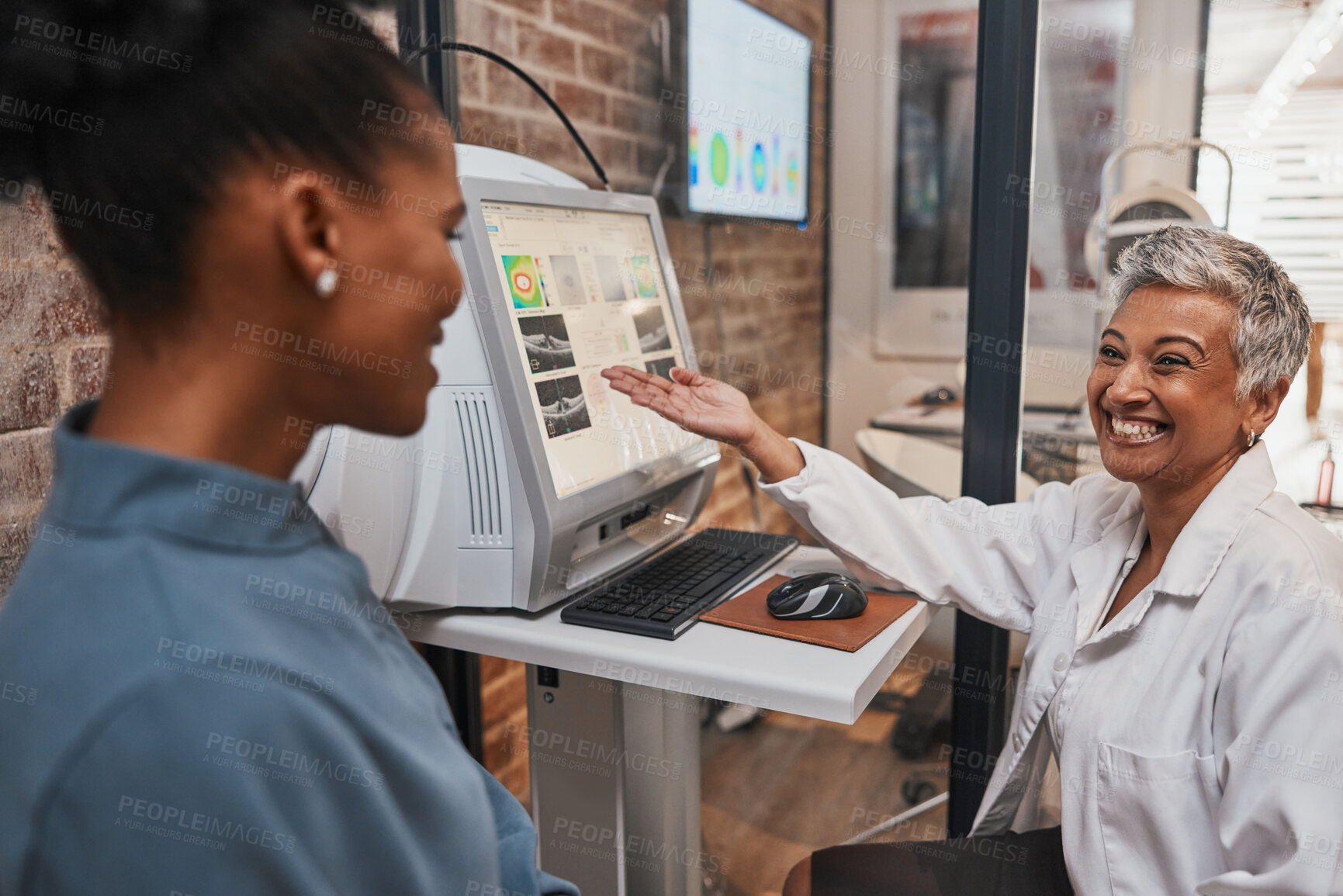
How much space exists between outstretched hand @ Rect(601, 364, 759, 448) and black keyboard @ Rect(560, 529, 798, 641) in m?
0.20

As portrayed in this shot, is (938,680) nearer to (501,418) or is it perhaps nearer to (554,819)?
(554,819)

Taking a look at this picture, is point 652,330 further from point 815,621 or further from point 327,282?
point 327,282

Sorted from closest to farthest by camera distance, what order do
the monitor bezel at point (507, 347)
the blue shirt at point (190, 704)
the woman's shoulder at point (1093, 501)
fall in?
1. the blue shirt at point (190, 704)
2. the monitor bezel at point (507, 347)
3. the woman's shoulder at point (1093, 501)

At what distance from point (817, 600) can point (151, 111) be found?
0.89 metres

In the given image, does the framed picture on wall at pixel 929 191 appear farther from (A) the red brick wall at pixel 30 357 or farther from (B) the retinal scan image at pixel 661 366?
(A) the red brick wall at pixel 30 357

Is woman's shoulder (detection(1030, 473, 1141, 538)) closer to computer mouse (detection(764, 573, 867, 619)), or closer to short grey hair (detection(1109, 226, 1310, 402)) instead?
short grey hair (detection(1109, 226, 1310, 402))

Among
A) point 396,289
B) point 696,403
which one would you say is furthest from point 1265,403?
point 396,289

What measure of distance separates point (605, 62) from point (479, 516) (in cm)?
129

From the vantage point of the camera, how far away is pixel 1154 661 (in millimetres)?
1049

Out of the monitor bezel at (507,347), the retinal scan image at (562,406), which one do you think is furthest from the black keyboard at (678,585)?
the retinal scan image at (562,406)

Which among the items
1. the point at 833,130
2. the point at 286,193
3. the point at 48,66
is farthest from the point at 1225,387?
the point at 833,130

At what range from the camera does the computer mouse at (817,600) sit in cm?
115

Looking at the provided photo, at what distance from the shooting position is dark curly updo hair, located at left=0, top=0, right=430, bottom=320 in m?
0.48

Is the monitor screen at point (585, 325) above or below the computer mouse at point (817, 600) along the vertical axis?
above
